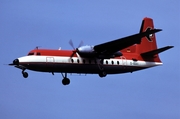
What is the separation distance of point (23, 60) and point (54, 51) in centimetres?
238

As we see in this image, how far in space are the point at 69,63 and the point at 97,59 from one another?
94.8 inches

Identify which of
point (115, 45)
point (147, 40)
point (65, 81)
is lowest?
point (65, 81)

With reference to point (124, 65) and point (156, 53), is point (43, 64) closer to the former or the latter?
point (124, 65)

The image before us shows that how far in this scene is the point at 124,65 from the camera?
3419cm

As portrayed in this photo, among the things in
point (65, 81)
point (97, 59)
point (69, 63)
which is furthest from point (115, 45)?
point (65, 81)

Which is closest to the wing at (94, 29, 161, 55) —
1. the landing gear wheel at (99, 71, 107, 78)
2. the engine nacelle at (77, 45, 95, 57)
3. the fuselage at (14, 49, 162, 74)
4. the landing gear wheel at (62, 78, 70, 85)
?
the engine nacelle at (77, 45, 95, 57)

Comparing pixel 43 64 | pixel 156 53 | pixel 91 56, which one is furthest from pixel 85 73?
pixel 156 53

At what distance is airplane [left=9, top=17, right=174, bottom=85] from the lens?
30922 mm

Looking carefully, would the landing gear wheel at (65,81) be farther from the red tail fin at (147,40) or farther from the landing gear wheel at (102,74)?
the red tail fin at (147,40)

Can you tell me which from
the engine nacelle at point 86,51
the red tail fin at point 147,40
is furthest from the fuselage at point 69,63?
the red tail fin at point 147,40

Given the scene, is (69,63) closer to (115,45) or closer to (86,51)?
(86,51)

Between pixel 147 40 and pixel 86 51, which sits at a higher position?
pixel 147 40

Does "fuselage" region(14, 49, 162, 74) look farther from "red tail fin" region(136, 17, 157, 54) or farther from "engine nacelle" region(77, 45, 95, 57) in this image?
"red tail fin" region(136, 17, 157, 54)

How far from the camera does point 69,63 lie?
31.7 m
